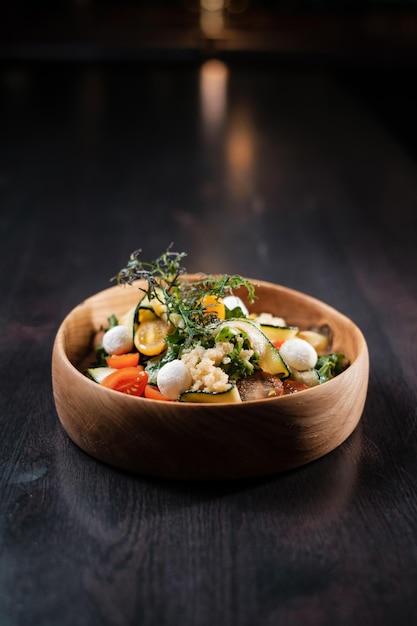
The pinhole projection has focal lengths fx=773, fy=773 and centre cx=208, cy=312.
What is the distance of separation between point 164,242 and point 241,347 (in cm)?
110

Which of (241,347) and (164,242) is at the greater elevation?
(241,347)

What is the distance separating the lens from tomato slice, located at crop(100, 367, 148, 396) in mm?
1209

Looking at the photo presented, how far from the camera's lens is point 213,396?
1.13 m

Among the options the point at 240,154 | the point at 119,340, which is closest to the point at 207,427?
the point at 119,340

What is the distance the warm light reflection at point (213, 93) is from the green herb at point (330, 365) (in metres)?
2.25

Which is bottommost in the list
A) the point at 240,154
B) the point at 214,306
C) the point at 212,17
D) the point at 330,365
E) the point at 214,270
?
the point at 212,17

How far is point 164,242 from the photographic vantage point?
7.38ft

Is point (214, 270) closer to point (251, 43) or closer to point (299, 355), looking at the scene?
point (299, 355)

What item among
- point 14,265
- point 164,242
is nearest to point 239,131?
point 164,242

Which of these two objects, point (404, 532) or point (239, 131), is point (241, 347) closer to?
point (404, 532)

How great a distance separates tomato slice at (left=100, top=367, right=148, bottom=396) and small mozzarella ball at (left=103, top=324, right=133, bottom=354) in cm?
8

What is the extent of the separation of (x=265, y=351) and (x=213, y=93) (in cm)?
318

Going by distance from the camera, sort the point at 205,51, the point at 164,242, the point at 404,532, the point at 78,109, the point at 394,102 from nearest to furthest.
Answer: the point at 404,532, the point at 164,242, the point at 78,109, the point at 394,102, the point at 205,51

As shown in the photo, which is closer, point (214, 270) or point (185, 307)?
point (185, 307)
